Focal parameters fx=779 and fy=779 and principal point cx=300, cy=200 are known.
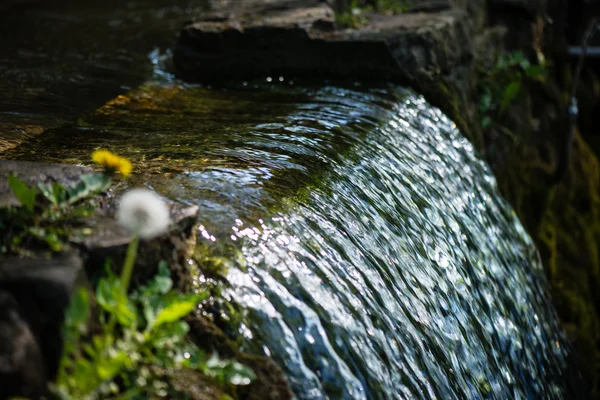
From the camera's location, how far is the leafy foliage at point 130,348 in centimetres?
169

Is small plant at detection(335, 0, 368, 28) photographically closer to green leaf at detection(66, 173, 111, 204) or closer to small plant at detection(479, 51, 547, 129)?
small plant at detection(479, 51, 547, 129)

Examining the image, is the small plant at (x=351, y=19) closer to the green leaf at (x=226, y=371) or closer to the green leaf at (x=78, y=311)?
the green leaf at (x=226, y=371)

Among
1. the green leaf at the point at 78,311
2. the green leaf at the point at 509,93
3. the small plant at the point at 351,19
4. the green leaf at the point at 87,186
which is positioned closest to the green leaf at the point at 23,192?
the green leaf at the point at 87,186

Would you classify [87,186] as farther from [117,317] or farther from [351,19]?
[351,19]

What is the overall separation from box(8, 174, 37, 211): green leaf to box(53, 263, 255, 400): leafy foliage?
311 millimetres

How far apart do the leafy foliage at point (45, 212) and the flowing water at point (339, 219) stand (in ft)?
1.54

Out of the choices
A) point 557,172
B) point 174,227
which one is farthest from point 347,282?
point 557,172

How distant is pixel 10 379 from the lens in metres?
1.60

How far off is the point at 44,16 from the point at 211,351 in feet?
19.5

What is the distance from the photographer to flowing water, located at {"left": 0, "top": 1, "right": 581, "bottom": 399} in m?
2.50

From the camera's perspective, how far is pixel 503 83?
22.0 feet

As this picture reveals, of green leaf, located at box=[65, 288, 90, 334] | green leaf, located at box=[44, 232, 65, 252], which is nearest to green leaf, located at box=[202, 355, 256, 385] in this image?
green leaf, located at box=[65, 288, 90, 334]

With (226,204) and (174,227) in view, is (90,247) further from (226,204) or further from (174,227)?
(226,204)

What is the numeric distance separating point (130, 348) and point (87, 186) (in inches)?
23.3
